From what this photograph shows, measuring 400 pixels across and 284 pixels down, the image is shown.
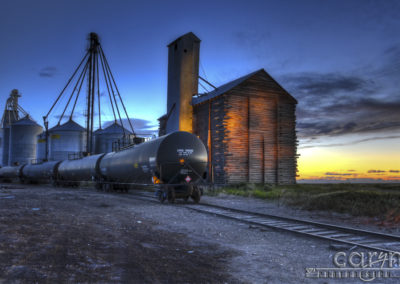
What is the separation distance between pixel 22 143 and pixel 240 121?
49.8 meters

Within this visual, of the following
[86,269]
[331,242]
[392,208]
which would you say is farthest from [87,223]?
[392,208]

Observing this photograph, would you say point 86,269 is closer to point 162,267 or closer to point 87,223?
point 162,267

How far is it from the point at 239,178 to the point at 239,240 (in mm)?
18610

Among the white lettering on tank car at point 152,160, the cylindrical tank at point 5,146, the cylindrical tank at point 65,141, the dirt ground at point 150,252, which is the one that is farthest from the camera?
the cylindrical tank at point 5,146

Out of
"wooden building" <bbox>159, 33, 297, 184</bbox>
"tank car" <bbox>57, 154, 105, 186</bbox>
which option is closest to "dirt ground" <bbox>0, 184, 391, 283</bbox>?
"tank car" <bbox>57, 154, 105, 186</bbox>

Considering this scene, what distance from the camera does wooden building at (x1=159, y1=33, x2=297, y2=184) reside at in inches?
1031

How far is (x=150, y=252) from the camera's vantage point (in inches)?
249

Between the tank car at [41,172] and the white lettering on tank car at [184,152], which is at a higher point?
the white lettering on tank car at [184,152]

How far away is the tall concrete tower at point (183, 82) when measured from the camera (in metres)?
30.0

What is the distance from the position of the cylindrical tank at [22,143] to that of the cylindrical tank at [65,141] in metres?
13.8

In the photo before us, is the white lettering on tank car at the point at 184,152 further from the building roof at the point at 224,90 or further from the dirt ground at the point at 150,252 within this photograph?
the building roof at the point at 224,90

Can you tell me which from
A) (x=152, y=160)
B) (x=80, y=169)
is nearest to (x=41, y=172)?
(x=80, y=169)

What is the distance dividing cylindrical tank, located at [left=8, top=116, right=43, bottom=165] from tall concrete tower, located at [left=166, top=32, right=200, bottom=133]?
41.2 metres

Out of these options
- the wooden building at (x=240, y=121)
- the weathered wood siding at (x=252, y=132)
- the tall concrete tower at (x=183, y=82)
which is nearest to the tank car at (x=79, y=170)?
the tall concrete tower at (x=183, y=82)
